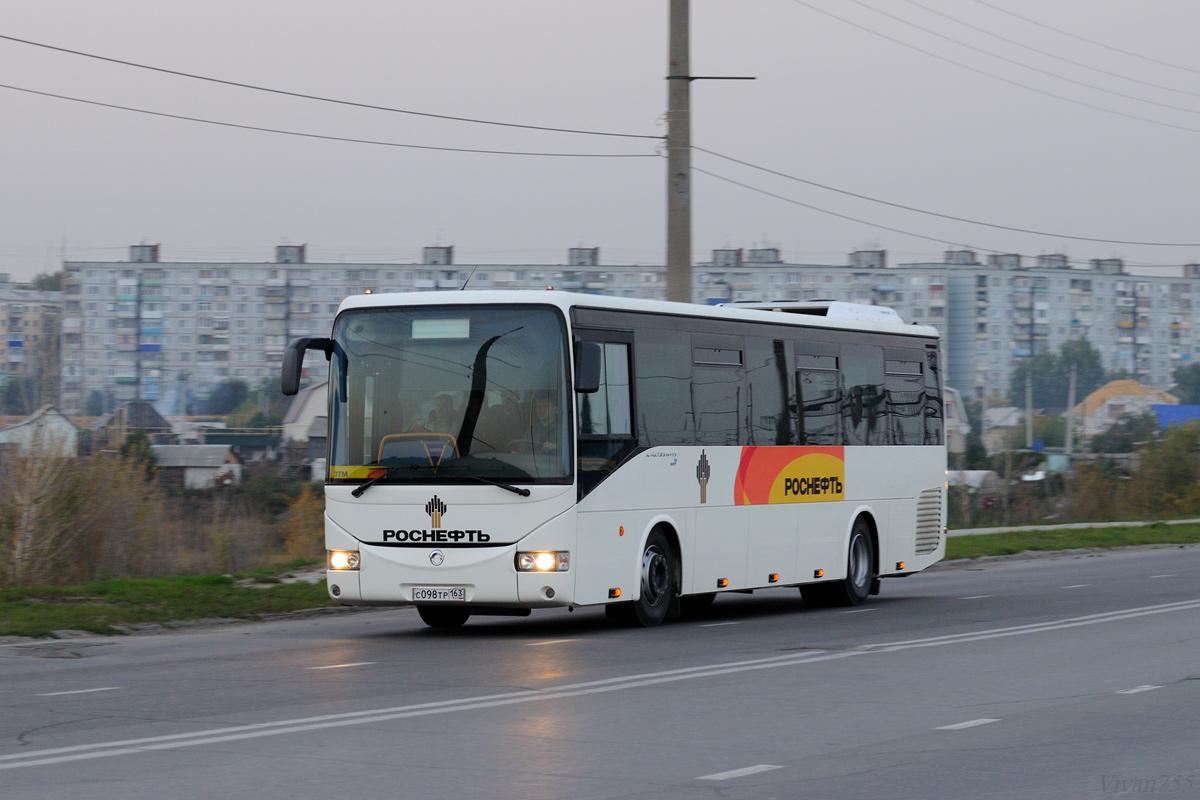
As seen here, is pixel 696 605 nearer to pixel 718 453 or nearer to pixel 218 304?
pixel 718 453

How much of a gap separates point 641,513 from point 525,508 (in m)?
1.57

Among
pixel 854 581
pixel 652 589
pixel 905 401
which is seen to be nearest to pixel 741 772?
pixel 652 589

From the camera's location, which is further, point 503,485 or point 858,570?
point 858,570

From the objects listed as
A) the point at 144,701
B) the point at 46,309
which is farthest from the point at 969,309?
the point at 144,701

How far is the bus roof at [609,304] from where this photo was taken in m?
14.7

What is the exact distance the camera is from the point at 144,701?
10.2m

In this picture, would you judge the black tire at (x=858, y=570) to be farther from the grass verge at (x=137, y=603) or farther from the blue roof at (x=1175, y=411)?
the blue roof at (x=1175, y=411)

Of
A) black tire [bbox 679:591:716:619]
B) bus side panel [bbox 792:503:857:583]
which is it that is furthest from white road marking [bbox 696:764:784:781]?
bus side panel [bbox 792:503:857:583]

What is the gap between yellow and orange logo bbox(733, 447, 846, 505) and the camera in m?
17.3

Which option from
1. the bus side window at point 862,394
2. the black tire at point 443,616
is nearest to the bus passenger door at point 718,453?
the black tire at point 443,616

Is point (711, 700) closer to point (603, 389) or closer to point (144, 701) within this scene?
point (144, 701)

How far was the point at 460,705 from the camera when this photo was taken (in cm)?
1001

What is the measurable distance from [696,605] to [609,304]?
5.80 metres

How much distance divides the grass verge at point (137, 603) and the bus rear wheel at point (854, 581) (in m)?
6.07
